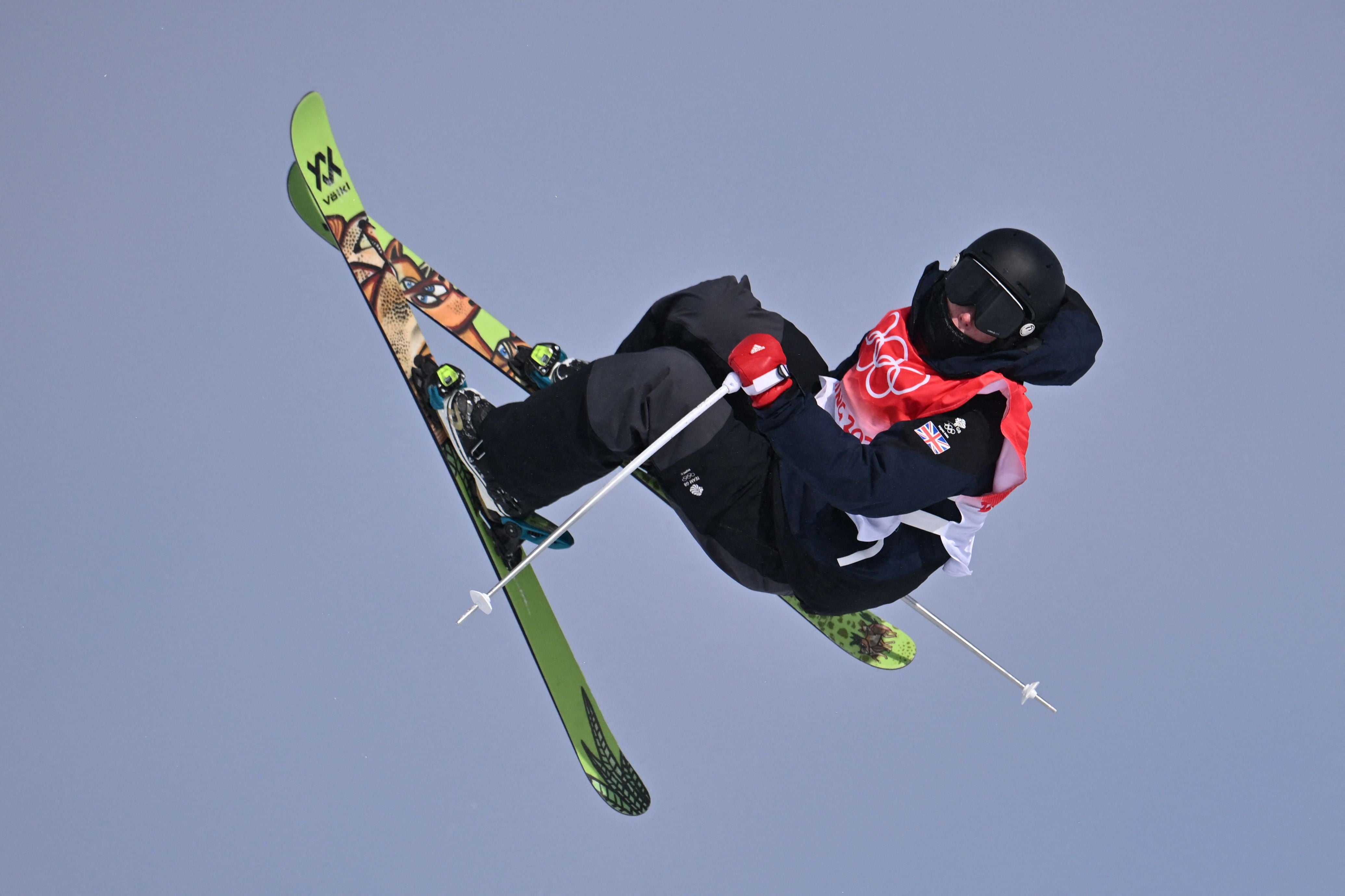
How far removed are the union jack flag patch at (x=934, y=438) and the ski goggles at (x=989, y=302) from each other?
0.30 meters

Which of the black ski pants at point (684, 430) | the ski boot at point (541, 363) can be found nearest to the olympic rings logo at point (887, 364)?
the black ski pants at point (684, 430)

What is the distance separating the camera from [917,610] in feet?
14.7

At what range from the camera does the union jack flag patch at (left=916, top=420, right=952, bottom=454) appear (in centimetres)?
320

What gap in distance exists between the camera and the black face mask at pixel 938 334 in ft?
10.9

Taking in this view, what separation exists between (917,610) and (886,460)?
1.47m

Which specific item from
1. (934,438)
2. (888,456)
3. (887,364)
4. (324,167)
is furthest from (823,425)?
(324,167)

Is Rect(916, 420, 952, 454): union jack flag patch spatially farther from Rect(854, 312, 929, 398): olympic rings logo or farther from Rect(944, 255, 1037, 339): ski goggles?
Rect(944, 255, 1037, 339): ski goggles

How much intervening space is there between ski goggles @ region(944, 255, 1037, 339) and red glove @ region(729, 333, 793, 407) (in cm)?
55

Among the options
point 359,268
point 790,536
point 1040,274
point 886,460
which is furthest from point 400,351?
point 1040,274

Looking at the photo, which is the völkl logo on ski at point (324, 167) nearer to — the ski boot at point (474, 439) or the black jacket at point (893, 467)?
the ski boot at point (474, 439)

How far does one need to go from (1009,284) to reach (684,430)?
39.6 inches

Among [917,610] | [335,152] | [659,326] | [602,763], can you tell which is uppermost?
[335,152]

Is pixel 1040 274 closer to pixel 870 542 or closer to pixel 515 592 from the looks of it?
pixel 870 542

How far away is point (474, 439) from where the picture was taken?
400 centimetres
